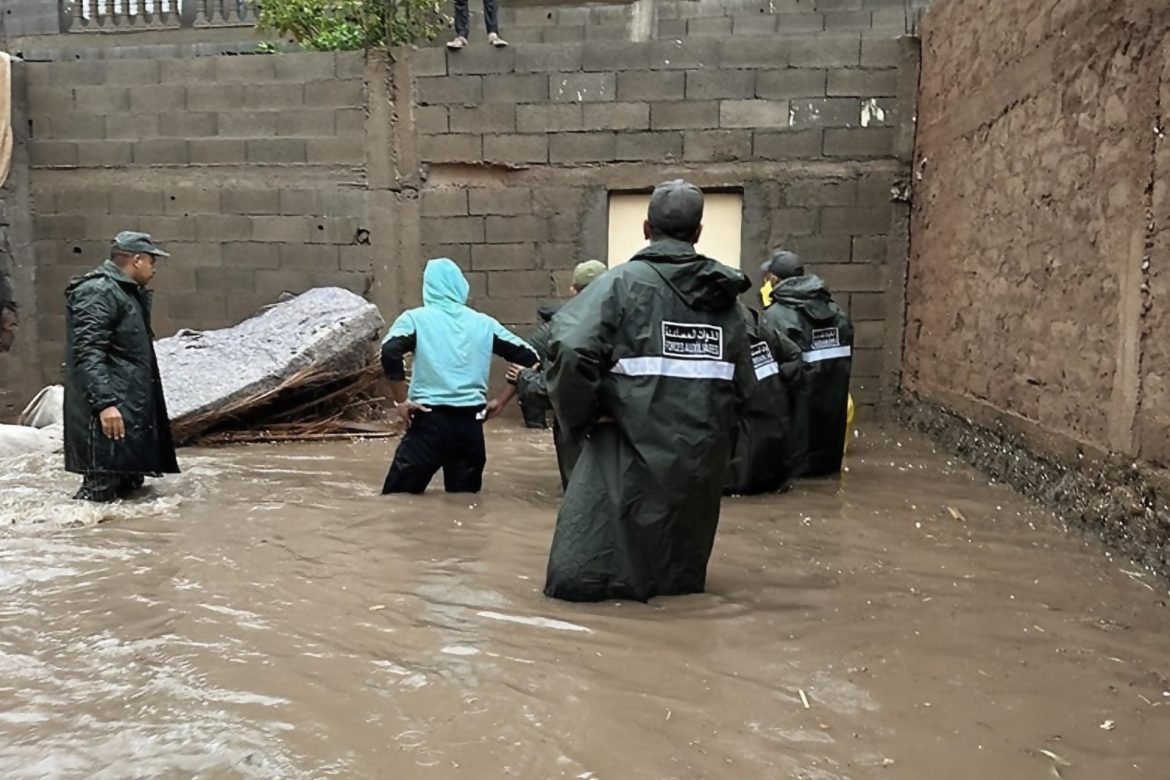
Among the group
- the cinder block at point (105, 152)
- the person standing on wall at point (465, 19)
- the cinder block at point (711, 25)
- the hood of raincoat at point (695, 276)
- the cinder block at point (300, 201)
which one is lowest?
the hood of raincoat at point (695, 276)

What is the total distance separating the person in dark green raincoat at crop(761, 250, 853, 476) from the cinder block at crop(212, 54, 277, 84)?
5060 mm

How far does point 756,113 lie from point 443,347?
4.21 metres

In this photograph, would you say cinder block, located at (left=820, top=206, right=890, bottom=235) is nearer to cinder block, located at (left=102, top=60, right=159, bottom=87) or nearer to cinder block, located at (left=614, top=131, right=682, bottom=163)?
cinder block, located at (left=614, top=131, right=682, bottom=163)

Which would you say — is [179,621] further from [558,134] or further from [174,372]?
[558,134]

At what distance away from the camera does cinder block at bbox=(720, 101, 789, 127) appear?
759 cm

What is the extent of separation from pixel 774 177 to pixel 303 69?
4215 millimetres

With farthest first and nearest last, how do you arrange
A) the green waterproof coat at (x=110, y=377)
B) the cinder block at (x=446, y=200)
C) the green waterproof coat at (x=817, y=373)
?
the cinder block at (x=446, y=200) → the green waterproof coat at (x=817, y=373) → the green waterproof coat at (x=110, y=377)

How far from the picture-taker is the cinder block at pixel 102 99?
26.5ft

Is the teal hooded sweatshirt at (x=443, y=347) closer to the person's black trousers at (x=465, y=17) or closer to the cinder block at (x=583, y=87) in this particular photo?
the cinder block at (x=583, y=87)

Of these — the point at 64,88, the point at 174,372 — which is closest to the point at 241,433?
the point at 174,372

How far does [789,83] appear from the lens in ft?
24.8

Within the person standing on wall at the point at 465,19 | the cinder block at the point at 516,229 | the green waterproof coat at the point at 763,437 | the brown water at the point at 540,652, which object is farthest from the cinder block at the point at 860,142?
the brown water at the point at 540,652

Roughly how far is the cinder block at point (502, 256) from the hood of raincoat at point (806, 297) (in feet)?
9.10

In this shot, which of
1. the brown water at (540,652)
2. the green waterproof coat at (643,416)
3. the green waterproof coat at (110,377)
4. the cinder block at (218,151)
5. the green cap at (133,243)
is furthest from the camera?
the cinder block at (218,151)
